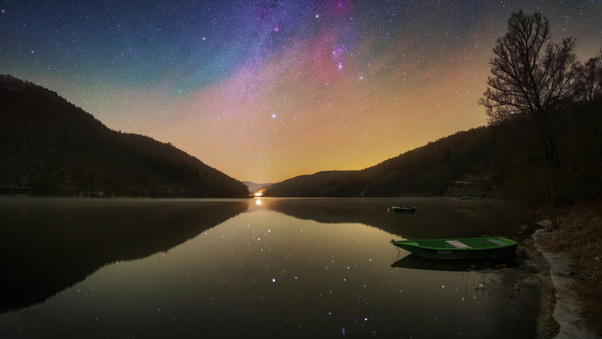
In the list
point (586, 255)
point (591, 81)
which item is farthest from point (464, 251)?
point (591, 81)

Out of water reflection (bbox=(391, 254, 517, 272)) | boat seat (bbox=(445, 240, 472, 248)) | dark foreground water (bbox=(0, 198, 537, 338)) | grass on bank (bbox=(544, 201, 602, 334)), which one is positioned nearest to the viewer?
grass on bank (bbox=(544, 201, 602, 334))

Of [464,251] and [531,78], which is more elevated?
[531,78]

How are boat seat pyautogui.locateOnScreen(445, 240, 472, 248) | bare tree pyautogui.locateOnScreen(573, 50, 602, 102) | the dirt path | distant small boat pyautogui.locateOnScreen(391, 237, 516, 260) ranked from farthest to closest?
bare tree pyautogui.locateOnScreen(573, 50, 602, 102)
boat seat pyautogui.locateOnScreen(445, 240, 472, 248)
distant small boat pyautogui.locateOnScreen(391, 237, 516, 260)
the dirt path

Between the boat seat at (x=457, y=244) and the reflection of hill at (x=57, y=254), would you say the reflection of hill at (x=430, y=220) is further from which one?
the reflection of hill at (x=57, y=254)

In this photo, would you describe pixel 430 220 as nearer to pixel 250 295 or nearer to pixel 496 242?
pixel 496 242

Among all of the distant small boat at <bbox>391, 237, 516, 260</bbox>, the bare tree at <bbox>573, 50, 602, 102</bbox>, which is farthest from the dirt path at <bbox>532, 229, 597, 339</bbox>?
the bare tree at <bbox>573, 50, 602, 102</bbox>

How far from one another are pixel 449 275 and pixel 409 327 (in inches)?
290

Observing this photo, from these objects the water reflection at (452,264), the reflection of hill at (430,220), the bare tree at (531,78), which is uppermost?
the bare tree at (531,78)

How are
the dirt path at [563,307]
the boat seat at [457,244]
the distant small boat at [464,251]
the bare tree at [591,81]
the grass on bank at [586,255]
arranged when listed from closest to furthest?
the dirt path at [563,307] < the grass on bank at [586,255] < the distant small boat at [464,251] < the boat seat at [457,244] < the bare tree at [591,81]

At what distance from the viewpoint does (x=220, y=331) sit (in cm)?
866

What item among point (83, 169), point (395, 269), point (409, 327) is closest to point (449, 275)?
point (395, 269)

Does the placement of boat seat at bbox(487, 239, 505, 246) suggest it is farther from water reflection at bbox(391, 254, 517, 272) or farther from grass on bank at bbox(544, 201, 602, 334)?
grass on bank at bbox(544, 201, 602, 334)

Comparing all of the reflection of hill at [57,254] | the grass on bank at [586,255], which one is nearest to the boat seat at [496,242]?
the grass on bank at [586,255]

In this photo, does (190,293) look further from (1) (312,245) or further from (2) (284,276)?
(1) (312,245)
